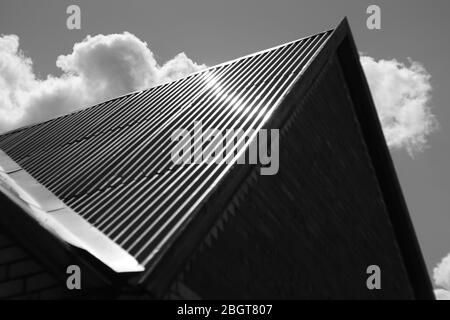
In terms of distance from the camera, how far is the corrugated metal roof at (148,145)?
275 inches

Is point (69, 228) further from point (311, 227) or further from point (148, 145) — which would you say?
point (311, 227)

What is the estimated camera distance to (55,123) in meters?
15.1

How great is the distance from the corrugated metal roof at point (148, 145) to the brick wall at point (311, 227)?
637 millimetres

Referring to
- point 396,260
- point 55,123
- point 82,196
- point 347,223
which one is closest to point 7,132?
point 55,123

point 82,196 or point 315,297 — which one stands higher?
point 82,196

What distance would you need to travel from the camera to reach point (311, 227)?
357 inches

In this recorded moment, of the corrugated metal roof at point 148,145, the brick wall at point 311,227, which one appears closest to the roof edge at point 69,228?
the corrugated metal roof at point 148,145

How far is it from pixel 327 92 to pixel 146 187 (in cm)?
560

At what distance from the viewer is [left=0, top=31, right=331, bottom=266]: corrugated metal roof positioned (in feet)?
22.9

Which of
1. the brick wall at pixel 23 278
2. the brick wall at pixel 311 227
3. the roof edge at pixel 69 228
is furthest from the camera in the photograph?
the brick wall at pixel 311 227

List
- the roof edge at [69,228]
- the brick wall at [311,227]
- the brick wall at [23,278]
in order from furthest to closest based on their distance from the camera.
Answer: the brick wall at [311,227]
the brick wall at [23,278]
the roof edge at [69,228]

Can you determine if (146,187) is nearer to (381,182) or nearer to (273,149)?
(273,149)

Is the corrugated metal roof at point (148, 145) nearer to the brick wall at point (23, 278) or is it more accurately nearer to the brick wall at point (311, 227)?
A: the brick wall at point (311, 227)

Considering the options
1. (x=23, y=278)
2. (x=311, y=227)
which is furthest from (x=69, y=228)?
(x=311, y=227)
